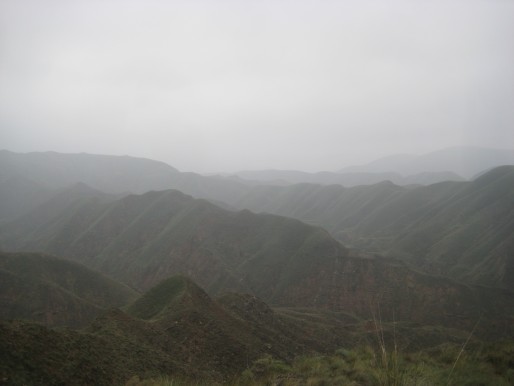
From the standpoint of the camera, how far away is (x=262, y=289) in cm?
6088

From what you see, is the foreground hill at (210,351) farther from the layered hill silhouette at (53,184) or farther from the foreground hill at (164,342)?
the layered hill silhouette at (53,184)

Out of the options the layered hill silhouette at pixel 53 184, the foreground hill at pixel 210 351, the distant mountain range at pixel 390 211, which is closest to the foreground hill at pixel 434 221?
the distant mountain range at pixel 390 211

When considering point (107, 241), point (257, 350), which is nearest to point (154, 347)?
point (257, 350)

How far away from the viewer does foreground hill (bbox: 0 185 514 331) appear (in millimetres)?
51906

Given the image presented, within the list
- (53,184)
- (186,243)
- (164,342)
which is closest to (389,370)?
(164,342)

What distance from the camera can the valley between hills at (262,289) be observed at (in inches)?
395

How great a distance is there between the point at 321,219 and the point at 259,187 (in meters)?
54.2

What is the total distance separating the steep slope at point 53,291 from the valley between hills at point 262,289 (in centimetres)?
21

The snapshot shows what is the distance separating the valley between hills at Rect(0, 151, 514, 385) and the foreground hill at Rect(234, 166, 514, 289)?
0.46m

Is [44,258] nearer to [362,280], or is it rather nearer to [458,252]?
[362,280]

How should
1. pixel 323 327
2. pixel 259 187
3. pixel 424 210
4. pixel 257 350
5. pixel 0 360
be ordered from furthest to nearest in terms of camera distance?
pixel 259 187 < pixel 424 210 < pixel 323 327 < pixel 257 350 < pixel 0 360

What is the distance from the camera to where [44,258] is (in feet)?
160

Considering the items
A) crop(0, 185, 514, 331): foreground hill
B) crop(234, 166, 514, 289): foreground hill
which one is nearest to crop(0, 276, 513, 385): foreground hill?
crop(0, 185, 514, 331): foreground hill

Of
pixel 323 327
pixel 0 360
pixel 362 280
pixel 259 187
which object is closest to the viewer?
pixel 0 360
